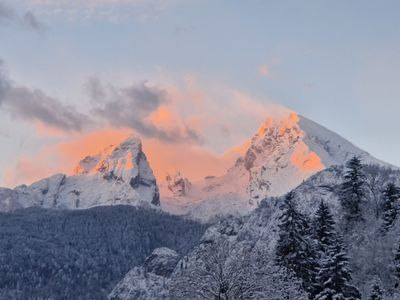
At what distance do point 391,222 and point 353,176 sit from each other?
637 centimetres

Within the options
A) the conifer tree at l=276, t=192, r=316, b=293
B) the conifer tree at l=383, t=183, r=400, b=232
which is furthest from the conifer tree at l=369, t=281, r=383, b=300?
the conifer tree at l=383, t=183, r=400, b=232

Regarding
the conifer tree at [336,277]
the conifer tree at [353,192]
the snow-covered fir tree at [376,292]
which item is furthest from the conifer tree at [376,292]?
the conifer tree at [353,192]

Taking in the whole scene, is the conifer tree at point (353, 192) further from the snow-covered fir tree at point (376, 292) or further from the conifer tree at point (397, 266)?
the snow-covered fir tree at point (376, 292)

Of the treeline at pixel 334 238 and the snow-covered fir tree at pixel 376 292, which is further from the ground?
the treeline at pixel 334 238

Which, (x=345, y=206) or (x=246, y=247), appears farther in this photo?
(x=345, y=206)

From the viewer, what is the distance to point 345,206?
87938 mm

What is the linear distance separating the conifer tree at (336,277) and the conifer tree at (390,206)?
2722 cm

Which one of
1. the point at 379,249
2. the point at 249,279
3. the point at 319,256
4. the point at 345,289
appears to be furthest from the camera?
the point at 379,249

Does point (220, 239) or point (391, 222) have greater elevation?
point (391, 222)

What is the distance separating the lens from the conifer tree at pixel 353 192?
85.8 m

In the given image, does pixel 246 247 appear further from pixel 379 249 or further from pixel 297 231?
pixel 379 249

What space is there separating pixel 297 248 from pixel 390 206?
23692 mm

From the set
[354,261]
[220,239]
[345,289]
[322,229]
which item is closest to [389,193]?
[354,261]

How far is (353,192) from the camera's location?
3378 inches
